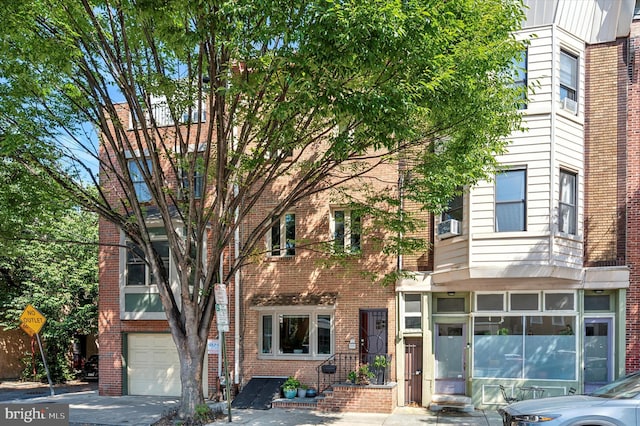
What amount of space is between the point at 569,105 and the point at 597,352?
6180 millimetres

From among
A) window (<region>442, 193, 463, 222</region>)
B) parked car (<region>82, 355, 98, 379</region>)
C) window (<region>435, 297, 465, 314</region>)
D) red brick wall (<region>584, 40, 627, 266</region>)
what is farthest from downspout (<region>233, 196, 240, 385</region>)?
parked car (<region>82, 355, 98, 379</region>)

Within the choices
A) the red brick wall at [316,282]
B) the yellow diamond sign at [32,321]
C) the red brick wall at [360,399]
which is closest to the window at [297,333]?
the red brick wall at [316,282]

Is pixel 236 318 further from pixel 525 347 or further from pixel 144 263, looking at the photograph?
pixel 525 347

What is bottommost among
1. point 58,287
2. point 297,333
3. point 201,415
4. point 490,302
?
point 201,415

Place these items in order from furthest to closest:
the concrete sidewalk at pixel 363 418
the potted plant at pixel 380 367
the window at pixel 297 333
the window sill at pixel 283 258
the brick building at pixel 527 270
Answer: the window sill at pixel 283 258 → the window at pixel 297 333 → the potted plant at pixel 380 367 → the brick building at pixel 527 270 → the concrete sidewalk at pixel 363 418

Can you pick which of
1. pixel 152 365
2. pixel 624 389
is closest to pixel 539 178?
pixel 624 389

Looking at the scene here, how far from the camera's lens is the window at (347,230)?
15445mm

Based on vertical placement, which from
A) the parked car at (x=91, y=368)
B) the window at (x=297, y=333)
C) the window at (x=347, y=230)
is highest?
the window at (x=347, y=230)

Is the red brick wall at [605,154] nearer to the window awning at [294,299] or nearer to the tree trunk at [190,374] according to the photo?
the window awning at [294,299]

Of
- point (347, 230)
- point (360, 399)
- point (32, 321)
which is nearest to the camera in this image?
point (360, 399)

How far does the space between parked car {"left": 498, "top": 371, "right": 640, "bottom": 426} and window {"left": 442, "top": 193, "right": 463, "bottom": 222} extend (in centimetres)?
670

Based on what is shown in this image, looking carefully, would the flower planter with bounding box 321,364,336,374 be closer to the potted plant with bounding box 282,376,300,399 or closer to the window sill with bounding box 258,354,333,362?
the window sill with bounding box 258,354,333,362

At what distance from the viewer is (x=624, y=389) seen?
835cm

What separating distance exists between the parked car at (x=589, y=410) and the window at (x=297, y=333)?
7918mm
